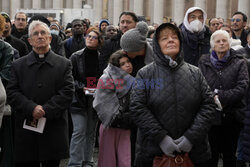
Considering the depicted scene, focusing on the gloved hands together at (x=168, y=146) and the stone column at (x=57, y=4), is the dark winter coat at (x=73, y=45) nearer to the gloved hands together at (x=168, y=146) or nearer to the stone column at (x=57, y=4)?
the gloved hands together at (x=168, y=146)

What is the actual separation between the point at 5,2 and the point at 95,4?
15.4m

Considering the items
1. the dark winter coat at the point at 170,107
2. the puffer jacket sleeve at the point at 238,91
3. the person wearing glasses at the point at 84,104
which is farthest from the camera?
the person wearing glasses at the point at 84,104

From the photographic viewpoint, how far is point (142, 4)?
4703cm

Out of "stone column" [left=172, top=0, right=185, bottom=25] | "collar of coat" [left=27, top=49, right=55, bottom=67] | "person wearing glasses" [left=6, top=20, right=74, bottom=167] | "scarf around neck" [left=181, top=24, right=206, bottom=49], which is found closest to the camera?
"person wearing glasses" [left=6, top=20, right=74, bottom=167]

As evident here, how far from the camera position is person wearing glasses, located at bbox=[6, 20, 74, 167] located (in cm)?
570

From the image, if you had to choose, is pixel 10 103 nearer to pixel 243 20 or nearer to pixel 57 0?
pixel 243 20

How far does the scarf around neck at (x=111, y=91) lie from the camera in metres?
5.96

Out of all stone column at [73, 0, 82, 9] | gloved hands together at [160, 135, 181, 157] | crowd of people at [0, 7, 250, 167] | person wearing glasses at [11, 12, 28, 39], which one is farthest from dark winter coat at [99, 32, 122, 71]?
stone column at [73, 0, 82, 9]

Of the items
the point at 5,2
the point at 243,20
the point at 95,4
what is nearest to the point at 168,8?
the point at 95,4

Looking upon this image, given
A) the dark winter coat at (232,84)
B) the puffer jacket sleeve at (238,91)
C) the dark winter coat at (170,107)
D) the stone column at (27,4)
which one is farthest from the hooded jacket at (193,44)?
the stone column at (27,4)

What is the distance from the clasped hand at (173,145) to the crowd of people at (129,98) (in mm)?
11

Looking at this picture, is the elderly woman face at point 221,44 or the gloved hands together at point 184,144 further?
the elderly woman face at point 221,44

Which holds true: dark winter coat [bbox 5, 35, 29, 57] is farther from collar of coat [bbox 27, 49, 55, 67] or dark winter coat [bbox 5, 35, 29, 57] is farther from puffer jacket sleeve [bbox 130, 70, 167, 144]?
puffer jacket sleeve [bbox 130, 70, 167, 144]

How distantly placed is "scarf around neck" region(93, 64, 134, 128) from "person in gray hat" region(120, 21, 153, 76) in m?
0.21
